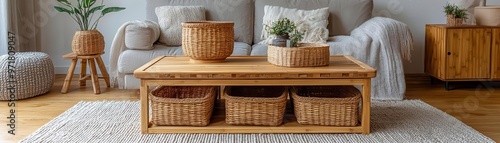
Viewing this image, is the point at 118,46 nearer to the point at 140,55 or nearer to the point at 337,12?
the point at 140,55

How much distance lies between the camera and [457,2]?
12.5ft

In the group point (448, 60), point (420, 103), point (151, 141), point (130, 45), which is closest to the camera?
point (151, 141)

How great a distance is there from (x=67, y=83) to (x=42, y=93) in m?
0.20

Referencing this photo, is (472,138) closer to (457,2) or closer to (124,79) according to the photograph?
(457,2)

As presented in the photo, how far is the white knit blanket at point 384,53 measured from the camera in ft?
10.7

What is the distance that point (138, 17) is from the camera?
4340mm

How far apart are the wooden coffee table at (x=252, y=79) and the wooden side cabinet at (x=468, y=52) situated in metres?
1.44

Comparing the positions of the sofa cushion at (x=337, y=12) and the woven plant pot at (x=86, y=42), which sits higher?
the sofa cushion at (x=337, y=12)

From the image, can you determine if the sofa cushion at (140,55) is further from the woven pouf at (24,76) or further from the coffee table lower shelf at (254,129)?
the coffee table lower shelf at (254,129)

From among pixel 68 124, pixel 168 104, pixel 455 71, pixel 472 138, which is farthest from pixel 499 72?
pixel 68 124

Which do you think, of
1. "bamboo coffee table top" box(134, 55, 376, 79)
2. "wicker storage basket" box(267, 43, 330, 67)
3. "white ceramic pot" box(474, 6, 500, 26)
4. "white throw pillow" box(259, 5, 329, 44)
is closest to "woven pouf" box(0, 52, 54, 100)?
"bamboo coffee table top" box(134, 55, 376, 79)

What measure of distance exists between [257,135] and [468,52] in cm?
196

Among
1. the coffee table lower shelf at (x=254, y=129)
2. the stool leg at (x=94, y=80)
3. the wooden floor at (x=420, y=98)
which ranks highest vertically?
the stool leg at (x=94, y=80)

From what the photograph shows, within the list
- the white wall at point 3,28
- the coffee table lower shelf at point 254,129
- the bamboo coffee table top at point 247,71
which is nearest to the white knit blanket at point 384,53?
the bamboo coffee table top at point 247,71
